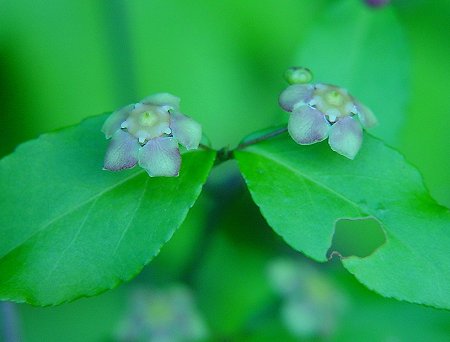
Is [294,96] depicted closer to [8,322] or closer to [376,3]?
[376,3]

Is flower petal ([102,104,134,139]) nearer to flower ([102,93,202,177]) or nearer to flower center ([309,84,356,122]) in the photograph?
flower ([102,93,202,177])

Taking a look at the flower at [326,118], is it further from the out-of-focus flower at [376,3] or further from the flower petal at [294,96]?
the out-of-focus flower at [376,3]

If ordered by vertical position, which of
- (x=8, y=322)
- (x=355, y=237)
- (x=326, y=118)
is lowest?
(x=355, y=237)

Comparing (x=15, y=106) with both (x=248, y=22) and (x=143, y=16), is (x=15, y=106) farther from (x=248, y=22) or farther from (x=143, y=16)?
(x=248, y=22)

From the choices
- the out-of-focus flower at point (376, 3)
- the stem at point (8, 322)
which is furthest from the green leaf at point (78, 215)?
the out-of-focus flower at point (376, 3)

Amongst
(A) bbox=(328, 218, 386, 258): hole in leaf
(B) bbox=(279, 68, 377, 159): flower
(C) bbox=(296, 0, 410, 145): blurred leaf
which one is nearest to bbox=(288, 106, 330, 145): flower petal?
(B) bbox=(279, 68, 377, 159): flower

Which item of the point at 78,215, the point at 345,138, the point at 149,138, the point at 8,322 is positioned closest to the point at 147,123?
the point at 149,138
